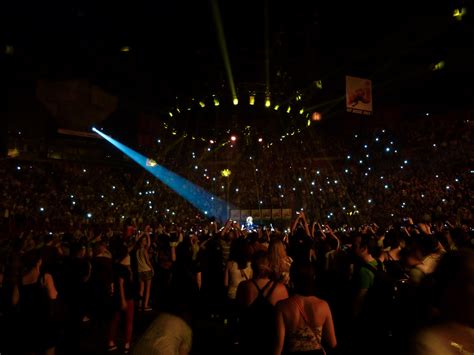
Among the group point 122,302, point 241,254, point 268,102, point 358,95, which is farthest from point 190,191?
point 241,254

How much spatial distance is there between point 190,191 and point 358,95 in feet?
52.4

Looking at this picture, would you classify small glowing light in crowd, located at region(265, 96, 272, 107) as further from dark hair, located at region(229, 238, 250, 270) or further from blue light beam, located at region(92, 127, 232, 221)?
blue light beam, located at region(92, 127, 232, 221)

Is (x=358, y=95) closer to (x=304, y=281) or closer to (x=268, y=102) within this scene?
(x=268, y=102)

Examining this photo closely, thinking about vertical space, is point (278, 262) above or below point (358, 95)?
below

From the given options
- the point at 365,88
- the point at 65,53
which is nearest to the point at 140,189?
the point at 65,53

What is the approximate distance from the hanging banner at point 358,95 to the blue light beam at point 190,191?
1376 centimetres

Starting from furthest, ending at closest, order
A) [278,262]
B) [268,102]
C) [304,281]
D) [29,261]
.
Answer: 1. [268,102]
2. [29,261]
3. [278,262]
4. [304,281]

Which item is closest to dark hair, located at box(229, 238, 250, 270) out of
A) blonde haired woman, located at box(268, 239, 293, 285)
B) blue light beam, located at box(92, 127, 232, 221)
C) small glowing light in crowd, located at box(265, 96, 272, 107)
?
blonde haired woman, located at box(268, 239, 293, 285)

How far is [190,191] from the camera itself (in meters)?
26.8

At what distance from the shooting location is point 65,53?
18750 mm

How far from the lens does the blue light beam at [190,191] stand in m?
25.9

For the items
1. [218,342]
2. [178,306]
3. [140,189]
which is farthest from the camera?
[140,189]

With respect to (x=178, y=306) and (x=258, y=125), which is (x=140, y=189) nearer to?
(x=258, y=125)

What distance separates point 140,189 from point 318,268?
833 inches
